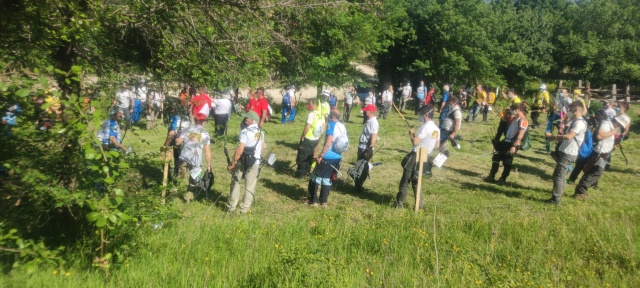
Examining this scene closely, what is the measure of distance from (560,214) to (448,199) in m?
1.87

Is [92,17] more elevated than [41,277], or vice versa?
[92,17]

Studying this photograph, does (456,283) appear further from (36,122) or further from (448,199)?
(448,199)

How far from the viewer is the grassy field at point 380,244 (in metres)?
4.36

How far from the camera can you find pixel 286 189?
9273 millimetres

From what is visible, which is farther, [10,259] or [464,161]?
[464,161]

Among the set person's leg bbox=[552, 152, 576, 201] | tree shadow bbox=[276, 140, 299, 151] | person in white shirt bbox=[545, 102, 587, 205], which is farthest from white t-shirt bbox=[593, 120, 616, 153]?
tree shadow bbox=[276, 140, 299, 151]

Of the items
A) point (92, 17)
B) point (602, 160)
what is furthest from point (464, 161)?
point (92, 17)

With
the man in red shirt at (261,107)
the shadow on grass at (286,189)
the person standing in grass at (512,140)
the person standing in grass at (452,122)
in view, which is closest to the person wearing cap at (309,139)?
the shadow on grass at (286,189)

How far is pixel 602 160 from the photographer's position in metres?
9.06

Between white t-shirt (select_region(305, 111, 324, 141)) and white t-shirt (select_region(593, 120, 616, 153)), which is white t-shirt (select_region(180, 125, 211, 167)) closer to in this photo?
white t-shirt (select_region(305, 111, 324, 141))

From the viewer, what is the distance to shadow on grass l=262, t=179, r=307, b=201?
29.1ft

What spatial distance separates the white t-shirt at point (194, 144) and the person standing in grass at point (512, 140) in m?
5.86

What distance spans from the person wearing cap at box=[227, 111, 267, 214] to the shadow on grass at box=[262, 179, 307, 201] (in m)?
1.13

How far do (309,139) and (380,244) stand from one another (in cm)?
439
